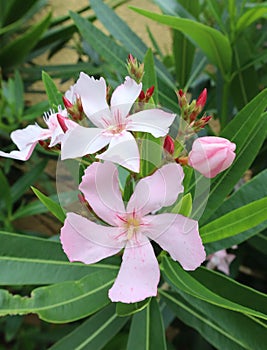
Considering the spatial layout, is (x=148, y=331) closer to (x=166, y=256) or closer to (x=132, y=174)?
(x=166, y=256)

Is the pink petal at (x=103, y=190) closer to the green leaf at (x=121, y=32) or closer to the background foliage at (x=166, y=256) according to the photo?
the background foliage at (x=166, y=256)

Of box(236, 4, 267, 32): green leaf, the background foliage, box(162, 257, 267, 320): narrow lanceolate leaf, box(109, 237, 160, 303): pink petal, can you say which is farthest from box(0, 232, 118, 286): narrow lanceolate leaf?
box(236, 4, 267, 32): green leaf

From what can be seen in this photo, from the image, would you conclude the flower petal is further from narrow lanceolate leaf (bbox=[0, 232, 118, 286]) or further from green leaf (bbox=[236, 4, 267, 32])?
green leaf (bbox=[236, 4, 267, 32])

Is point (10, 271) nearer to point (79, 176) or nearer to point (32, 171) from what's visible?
point (79, 176)

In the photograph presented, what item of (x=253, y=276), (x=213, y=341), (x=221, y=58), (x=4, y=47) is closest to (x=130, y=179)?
(x=213, y=341)

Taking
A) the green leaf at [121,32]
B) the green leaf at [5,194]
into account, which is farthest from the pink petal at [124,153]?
the green leaf at [5,194]

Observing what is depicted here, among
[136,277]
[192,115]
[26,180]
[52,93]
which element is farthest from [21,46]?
[136,277]
